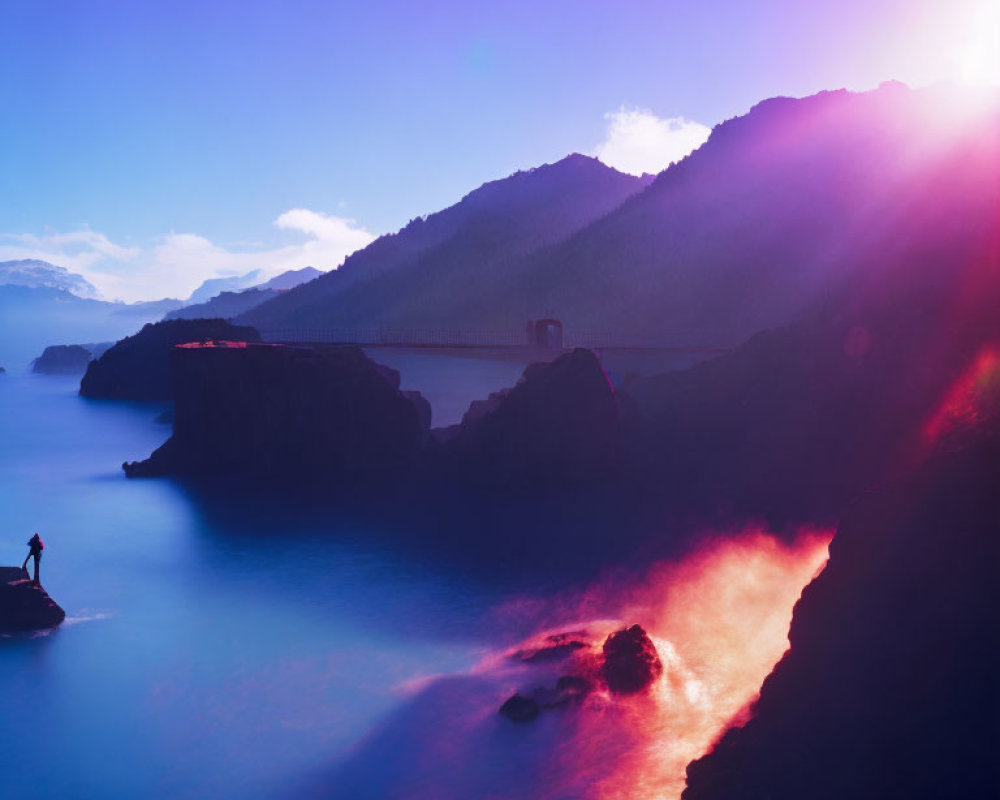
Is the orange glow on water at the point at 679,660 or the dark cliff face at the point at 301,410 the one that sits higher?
the dark cliff face at the point at 301,410

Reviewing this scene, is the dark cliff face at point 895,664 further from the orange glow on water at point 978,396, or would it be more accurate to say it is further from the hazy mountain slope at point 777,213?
the hazy mountain slope at point 777,213

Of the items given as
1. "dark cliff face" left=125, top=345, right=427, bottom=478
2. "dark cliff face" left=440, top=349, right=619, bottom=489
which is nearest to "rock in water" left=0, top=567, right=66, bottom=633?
"dark cliff face" left=125, top=345, right=427, bottom=478

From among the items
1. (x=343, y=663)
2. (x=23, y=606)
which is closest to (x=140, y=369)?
(x=23, y=606)

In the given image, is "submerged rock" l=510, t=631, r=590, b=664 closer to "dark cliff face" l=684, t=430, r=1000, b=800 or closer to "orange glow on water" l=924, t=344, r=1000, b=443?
"dark cliff face" l=684, t=430, r=1000, b=800

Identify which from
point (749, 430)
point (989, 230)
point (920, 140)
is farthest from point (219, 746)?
point (920, 140)

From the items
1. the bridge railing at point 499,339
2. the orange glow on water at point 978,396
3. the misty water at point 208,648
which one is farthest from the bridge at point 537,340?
the orange glow on water at point 978,396
